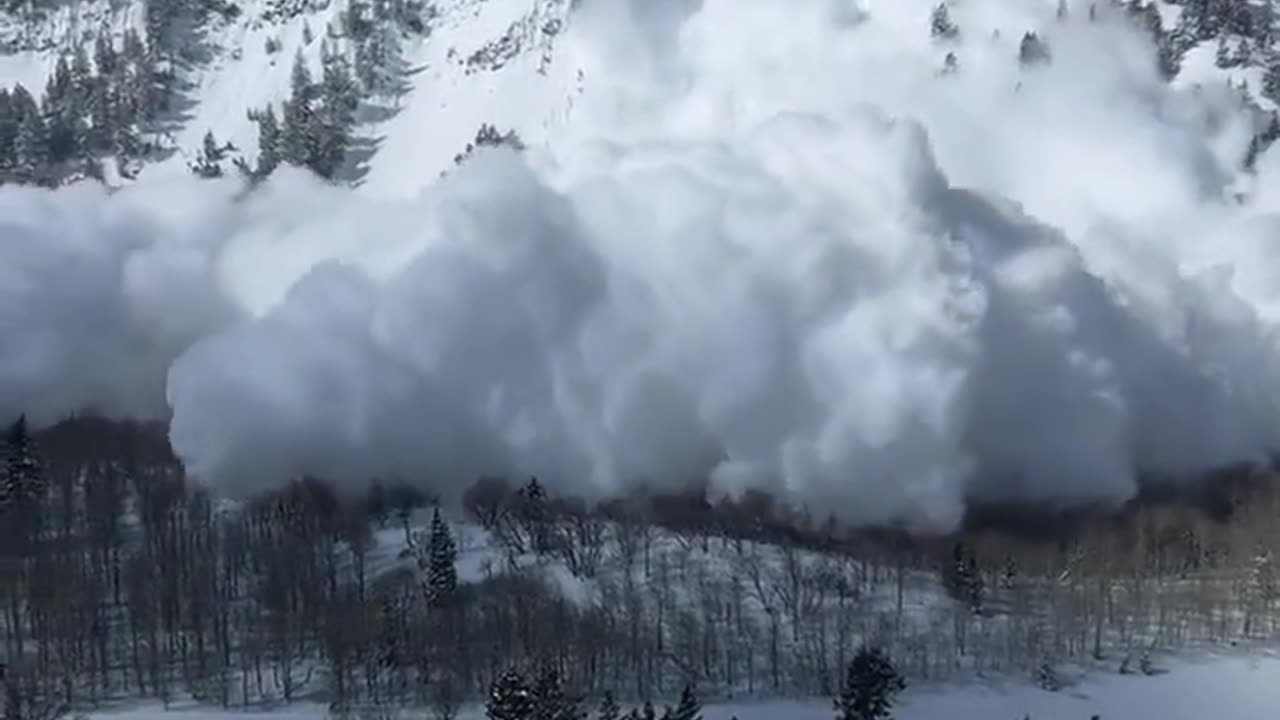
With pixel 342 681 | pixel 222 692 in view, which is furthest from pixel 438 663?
pixel 222 692

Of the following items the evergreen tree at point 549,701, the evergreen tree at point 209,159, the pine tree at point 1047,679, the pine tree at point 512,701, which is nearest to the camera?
the pine tree at point 512,701

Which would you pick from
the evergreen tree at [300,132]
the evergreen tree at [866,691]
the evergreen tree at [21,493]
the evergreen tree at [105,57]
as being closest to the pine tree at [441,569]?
the evergreen tree at [21,493]

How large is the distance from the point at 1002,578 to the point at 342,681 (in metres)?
39.1

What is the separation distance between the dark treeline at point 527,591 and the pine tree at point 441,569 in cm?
15

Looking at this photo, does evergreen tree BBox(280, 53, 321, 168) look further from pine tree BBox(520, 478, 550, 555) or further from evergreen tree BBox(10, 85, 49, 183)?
pine tree BBox(520, 478, 550, 555)

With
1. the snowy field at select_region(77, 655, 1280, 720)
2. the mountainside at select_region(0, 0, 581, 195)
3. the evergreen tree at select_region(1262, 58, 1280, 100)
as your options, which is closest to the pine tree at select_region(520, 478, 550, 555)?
the snowy field at select_region(77, 655, 1280, 720)

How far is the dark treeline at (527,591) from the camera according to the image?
8569 cm

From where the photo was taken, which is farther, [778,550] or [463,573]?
[778,550]

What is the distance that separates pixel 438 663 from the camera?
278 ft

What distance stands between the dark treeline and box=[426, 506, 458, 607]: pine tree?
155 millimetres

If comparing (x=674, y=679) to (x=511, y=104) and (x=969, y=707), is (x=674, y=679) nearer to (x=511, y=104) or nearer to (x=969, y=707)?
(x=969, y=707)

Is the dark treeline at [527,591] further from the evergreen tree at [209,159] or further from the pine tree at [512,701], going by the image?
the evergreen tree at [209,159]

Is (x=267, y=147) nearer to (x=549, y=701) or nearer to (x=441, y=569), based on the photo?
(x=441, y=569)

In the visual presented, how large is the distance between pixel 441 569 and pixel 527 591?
14.8ft
